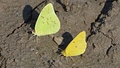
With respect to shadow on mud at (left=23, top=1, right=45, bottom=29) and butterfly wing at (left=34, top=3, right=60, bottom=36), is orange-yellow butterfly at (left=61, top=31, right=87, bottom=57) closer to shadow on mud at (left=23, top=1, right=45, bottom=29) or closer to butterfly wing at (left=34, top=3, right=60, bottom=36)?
butterfly wing at (left=34, top=3, right=60, bottom=36)

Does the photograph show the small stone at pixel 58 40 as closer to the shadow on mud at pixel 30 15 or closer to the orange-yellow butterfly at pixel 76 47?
the orange-yellow butterfly at pixel 76 47


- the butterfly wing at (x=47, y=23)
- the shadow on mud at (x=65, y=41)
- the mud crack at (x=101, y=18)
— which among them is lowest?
the mud crack at (x=101, y=18)

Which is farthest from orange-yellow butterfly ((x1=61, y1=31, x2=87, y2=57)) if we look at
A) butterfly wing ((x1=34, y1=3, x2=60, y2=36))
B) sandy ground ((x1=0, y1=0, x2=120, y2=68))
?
butterfly wing ((x1=34, y1=3, x2=60, y2=36))

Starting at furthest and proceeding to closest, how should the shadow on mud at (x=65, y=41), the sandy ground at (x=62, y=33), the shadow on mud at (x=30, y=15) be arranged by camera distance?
1. the shadow on mud at (x=30, y=15)
2. the shadow on mud at (x=65, y=41)
3. the sandy ground at (x=62, y=33)

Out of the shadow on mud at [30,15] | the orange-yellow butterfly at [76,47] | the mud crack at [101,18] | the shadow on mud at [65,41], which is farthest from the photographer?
the shadow on mud at [30,15]

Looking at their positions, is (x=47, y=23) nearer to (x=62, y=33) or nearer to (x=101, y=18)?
(x=62, y=33)

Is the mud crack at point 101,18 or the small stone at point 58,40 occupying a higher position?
the small stone at point 58,40

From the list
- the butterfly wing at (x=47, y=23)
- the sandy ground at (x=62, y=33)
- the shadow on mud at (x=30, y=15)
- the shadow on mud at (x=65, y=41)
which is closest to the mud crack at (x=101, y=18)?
the sandy ground at (x=62, y=33)

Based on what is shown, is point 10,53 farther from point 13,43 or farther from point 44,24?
point 44,24
